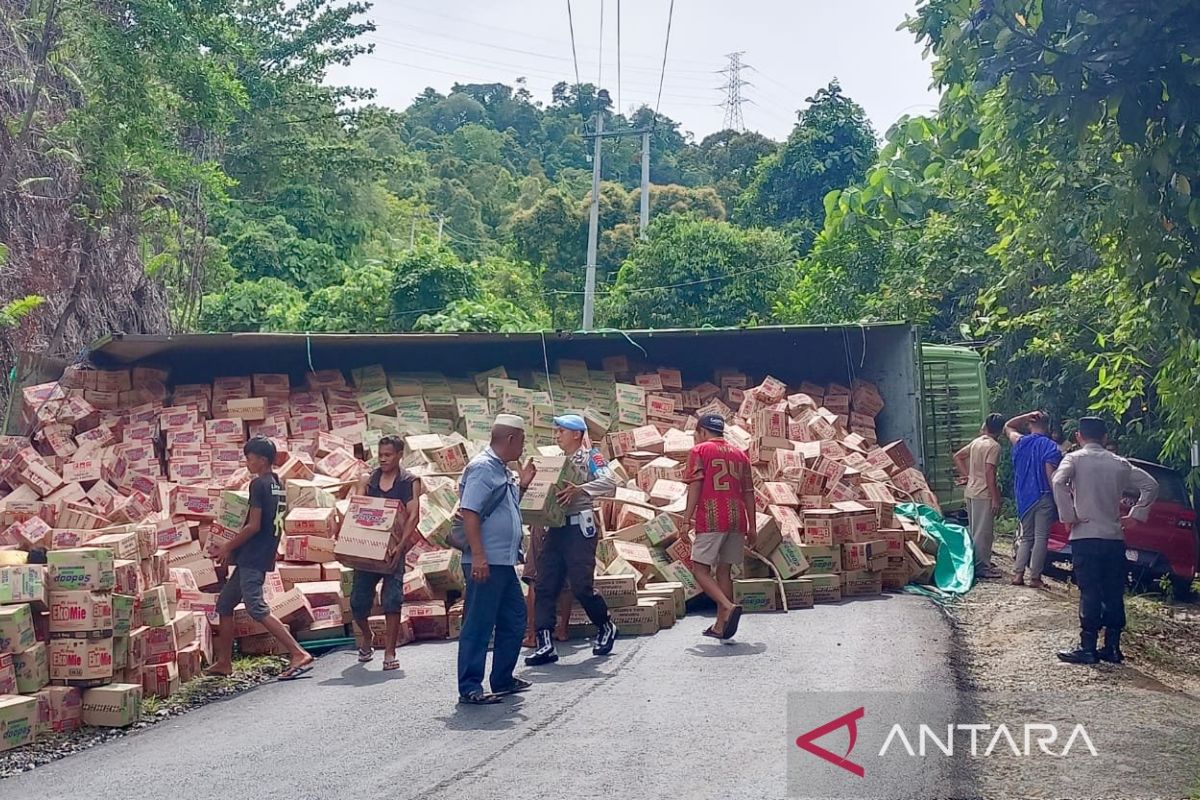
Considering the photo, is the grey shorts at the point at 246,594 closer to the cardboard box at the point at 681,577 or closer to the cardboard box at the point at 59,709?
the cardboard box at the point at 59,709

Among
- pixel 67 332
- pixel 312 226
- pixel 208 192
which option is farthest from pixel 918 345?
pixel 312 226

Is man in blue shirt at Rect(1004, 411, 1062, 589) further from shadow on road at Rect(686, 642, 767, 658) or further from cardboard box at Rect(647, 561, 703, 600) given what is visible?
shadow on road at Rect(686, 642, 767, 658)

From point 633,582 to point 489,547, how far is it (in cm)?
250

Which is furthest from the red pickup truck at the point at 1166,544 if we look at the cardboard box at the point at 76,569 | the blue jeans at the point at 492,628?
the cardboard box at the point at 76,569

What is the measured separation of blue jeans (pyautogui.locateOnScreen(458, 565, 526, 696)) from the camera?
24.0 ft

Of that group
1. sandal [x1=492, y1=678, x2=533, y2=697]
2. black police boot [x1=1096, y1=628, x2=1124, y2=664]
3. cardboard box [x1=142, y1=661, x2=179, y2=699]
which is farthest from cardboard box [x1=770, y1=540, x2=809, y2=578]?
cardboard box [x1=142, y1=661, x2=179, y2=699]

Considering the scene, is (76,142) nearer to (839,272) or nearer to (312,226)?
(839,272)

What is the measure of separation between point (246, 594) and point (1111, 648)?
20.2 ft

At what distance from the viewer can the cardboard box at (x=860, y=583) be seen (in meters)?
11.5

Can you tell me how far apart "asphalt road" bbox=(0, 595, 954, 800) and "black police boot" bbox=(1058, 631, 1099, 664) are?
85cm

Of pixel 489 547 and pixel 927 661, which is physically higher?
pixel 489 547

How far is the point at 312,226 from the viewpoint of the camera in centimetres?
3256

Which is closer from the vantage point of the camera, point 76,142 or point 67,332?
point 76,142

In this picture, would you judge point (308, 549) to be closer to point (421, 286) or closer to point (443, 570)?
point (443, 570)
